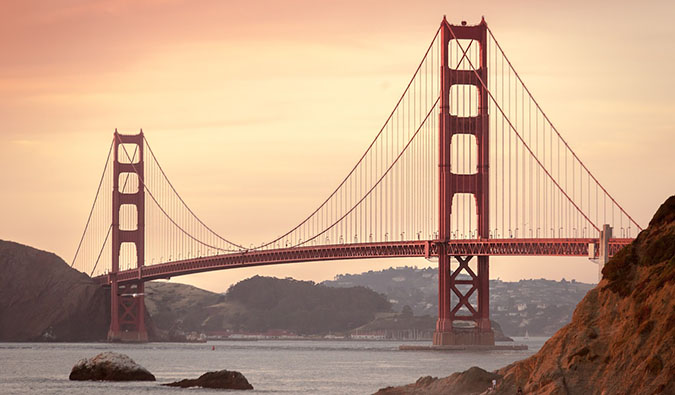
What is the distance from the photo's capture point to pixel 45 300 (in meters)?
146

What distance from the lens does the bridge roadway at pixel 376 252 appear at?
264 ft

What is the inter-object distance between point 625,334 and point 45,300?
122090mm

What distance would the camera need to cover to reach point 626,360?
1105 inches

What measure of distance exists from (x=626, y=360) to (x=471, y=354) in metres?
57.7

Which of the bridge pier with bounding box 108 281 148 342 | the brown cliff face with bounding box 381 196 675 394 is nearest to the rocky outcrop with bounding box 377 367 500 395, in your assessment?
the brown cliff face with bounding box 381 196 675 394

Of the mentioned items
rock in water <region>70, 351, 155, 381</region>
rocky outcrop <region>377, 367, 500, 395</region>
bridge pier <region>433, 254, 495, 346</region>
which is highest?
bridge pier <region>433, 254, 495, 346</region>

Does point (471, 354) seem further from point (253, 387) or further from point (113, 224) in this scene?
point (113, 224)

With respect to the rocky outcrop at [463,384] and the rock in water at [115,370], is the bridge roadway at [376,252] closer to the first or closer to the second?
the rock in water at [115,370]

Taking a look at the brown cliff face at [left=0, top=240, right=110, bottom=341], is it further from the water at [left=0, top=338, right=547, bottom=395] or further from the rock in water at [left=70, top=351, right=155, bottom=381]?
the rock in water at [left=70, top=351, right=155, bottom=381]

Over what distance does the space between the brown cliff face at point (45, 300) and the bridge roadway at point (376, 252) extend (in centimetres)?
2111

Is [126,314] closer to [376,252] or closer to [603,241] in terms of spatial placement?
[376,252]

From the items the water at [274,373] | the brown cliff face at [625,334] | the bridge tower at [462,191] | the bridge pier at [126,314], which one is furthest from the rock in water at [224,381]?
the bridge pier at [126,314]

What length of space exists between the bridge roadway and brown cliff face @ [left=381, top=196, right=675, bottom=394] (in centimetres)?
3962

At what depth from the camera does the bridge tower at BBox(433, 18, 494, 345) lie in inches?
3536
